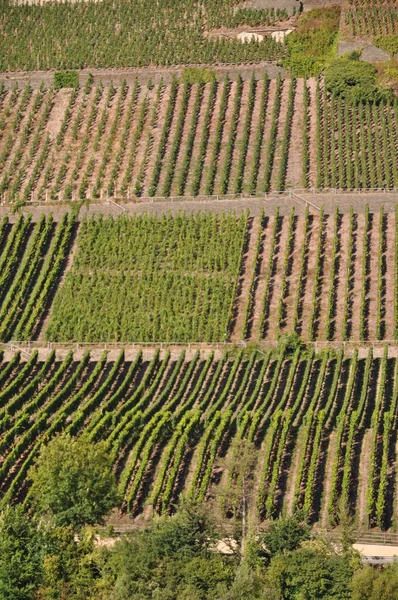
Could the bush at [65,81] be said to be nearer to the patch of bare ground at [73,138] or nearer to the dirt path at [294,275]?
the patch of bare ground at [73,138]

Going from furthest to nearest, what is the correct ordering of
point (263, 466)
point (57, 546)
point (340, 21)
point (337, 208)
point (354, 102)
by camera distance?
point (340, 21) → point (354, 102) → point (337, 208) → point (263, 466) → point (57, 546)

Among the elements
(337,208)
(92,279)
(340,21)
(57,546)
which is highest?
(340,21)

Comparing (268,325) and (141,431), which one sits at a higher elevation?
(268,325)

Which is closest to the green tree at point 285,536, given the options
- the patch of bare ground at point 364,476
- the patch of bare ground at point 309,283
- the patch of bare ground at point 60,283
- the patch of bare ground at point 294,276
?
the patch of bare ground at point 364,476

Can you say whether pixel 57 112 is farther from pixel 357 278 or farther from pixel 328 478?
pixel 328 478

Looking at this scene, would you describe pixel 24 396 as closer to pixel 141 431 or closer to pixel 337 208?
pixel 141 431

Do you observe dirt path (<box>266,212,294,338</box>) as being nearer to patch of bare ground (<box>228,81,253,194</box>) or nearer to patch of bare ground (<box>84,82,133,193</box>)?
patch of bare ground (<box>228,81,253,194</box>)

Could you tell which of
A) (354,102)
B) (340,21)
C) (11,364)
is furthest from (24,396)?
(340,21)
